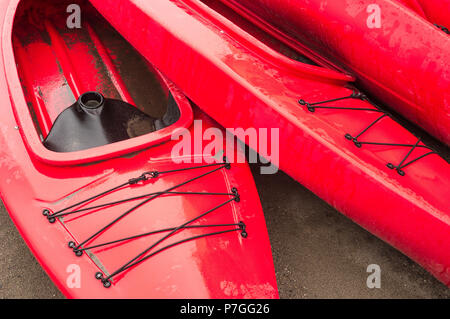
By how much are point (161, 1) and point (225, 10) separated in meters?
0.60

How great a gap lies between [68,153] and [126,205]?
0.34 meters

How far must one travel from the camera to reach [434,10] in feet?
7.31

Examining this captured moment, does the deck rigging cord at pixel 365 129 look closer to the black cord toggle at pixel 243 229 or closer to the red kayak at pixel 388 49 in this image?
the red kayak at pixel 388 49

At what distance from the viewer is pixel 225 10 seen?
2.52m

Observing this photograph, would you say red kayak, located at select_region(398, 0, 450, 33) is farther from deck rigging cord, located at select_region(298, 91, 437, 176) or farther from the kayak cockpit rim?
the kayak cockpit rim

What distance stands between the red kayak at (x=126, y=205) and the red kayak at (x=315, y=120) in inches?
8.5

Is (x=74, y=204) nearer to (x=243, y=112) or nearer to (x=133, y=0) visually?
(x=243, y=112)

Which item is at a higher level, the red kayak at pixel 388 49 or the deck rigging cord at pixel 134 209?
the red kayak at pixel 388 49

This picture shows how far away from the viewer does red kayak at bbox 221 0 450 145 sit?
1729 millimetres

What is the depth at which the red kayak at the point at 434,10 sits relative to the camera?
2174 mm
